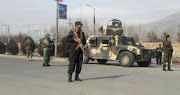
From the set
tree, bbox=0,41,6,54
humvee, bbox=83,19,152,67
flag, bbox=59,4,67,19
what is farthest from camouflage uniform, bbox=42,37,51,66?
tree, bbox=0,41,6,54

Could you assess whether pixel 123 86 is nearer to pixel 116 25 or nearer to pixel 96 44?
pixel 96 44

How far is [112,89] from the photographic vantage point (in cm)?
609

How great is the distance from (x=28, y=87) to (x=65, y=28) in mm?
56889

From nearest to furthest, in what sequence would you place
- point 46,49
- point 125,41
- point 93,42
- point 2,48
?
1. point 46,49
2. point 125,41
3. point 93,42
4. point 2,48

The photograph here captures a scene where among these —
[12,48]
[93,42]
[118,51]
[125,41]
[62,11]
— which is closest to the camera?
[118,51]

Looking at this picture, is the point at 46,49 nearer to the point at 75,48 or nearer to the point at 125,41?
the point at 125,41

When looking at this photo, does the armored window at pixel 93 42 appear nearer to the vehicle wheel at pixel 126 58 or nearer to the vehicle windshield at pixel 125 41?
the vehicle windshield at pixel 125 41

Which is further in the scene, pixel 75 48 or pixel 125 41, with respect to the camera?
pixel 125 41

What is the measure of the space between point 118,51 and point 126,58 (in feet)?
2.25

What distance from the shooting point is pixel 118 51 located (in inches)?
516

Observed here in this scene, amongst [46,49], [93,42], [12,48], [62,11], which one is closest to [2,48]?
[12,48]

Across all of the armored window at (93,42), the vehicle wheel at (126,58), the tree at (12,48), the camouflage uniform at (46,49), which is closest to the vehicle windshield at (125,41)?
the vehicle wheel at (126,58)

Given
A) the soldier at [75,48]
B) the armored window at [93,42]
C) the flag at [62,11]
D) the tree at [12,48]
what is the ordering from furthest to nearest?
1. the tree at [12,48]
2. the flag at [62,11]
3. the armored window at [93,42]
4. the soldier at [75,48]

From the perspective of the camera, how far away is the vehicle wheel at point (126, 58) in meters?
12.5
